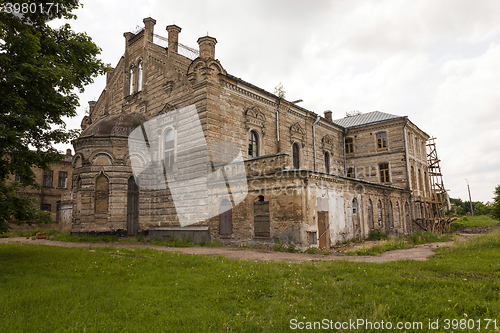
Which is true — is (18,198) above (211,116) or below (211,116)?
below

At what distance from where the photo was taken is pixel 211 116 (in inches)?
661

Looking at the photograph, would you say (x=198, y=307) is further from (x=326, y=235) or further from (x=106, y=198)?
(x=106, y=198)

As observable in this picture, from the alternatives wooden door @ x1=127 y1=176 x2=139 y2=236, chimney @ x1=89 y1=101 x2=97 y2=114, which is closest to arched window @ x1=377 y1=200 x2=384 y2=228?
wooden door @ x1=127 y1=176 x2=139 y2=236

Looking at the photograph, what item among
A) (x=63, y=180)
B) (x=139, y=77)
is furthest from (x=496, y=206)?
(x=63, y=180)

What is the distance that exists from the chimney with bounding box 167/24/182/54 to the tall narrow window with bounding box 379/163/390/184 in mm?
19105

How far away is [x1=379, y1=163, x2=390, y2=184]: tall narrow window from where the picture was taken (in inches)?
1067

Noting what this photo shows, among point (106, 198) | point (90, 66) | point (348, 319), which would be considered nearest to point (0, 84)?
point (90, 66)

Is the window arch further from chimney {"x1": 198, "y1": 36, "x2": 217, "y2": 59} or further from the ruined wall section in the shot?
chimney {"x1": 198, "y1": 36, "x2": 217, "y2": 59}

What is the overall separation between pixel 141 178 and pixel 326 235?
11062mm

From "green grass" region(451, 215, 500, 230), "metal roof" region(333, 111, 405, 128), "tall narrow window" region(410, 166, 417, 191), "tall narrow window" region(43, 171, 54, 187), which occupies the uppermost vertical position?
"metal roof" region(333, 111, 405, 128)

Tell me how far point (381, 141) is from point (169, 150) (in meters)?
18.5

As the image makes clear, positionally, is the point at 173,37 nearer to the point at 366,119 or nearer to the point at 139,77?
the point at 139,77

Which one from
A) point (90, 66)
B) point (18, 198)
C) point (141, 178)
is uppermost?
point (90, 66)

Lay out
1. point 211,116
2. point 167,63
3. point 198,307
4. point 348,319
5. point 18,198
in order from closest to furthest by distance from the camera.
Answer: point 348,319 < point 198,307 < point 18,198 < point 211,116 < point 167,63
